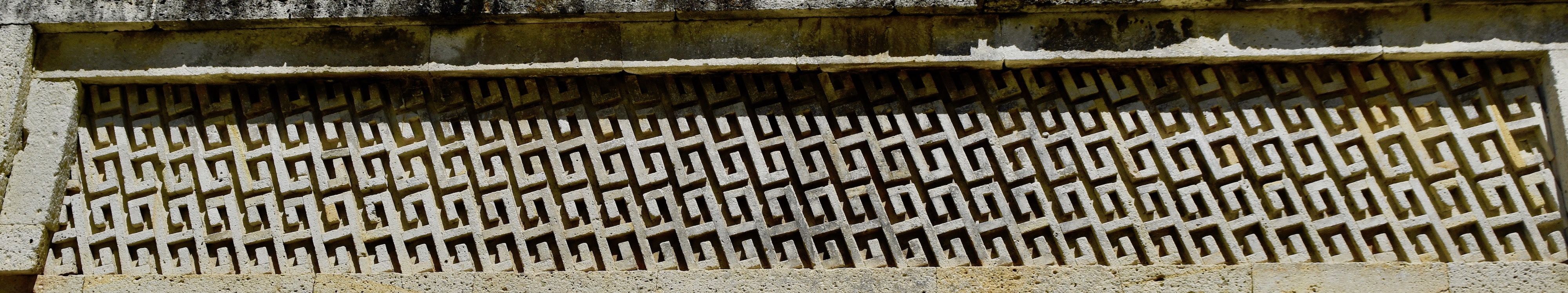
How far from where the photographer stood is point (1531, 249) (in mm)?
2977

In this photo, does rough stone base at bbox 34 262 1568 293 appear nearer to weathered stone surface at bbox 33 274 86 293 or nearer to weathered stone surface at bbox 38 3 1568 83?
weathered stone surface at bbox 33 274 86 293

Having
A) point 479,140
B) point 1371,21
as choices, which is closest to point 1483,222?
point 1371,21

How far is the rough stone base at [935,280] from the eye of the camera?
2.92 meters

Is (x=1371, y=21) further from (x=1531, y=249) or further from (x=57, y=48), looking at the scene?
(x=57, y=48)

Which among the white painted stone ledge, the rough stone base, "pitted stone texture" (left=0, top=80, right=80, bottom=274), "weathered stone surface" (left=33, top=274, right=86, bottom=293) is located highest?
the white painted stone ledge

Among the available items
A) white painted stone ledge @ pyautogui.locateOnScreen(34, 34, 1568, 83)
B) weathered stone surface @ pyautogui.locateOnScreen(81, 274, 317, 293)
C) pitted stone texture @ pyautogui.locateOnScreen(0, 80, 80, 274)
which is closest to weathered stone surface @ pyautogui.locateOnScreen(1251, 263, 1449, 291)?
white painted stone ledge @ pyautogui.locateOnScreen(34, 34, 1568, 83)

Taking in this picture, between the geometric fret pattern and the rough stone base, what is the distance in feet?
0.14

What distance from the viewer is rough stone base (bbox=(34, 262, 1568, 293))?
2.92 m

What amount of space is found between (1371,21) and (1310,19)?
16 centimetres

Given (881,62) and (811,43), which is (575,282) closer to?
(811,43)

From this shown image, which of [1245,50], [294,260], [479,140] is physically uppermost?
[1245,50]

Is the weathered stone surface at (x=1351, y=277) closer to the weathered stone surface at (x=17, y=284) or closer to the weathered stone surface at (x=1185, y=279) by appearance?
the weathered stone surface at (x=1185, y=279)

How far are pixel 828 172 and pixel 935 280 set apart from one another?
0.42 metres

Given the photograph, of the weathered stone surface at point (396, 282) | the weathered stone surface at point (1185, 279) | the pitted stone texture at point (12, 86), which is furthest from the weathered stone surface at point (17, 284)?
the weathered stone surface at point (1185, 279)
